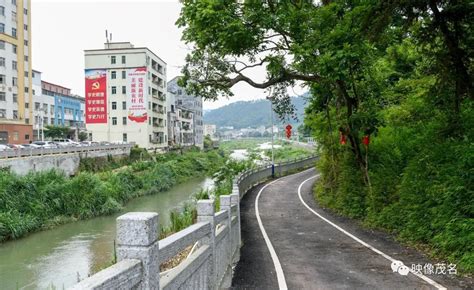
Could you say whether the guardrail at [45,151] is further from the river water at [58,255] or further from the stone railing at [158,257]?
the stone railing at [158,257]

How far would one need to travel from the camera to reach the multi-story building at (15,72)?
4775 centimetres

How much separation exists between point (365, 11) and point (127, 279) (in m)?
8.94

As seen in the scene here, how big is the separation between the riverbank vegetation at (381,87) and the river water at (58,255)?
7954 millimetres

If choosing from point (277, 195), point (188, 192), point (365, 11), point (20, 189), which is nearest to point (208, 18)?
point (365, 11)

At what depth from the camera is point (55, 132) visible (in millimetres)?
68188

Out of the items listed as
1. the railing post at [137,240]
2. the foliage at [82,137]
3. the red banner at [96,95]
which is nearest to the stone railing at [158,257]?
the railing post at [137,240]

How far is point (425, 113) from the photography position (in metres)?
11.8

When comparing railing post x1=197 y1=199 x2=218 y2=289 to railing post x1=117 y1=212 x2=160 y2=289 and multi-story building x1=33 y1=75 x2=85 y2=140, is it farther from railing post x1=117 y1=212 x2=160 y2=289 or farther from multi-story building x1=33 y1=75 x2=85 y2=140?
multi-story building x1=33 y1=75 x2=85 y2=140

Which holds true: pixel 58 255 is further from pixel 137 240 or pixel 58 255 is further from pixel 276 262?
pixel 137 240

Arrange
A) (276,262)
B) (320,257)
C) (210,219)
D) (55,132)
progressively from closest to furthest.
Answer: (210,219), (276,262), (320,257), (55,132)

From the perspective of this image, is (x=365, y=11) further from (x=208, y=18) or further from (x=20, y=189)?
(x=20, y=189)

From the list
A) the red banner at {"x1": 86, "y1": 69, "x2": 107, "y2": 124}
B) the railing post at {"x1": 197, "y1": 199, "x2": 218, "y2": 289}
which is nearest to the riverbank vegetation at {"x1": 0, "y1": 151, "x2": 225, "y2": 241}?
the railing post at {"x1": 197, "y1": 199, "x2": 218, "y2": 289}

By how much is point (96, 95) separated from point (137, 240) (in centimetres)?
5678

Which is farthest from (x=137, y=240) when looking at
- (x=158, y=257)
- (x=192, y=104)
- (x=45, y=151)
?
(x=192, y=104)
